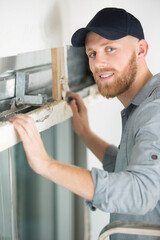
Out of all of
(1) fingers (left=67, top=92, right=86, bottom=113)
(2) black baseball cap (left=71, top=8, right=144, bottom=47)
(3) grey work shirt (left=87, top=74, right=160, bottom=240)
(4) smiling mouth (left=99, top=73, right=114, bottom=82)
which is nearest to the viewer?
(3) grey work shirt (left=87, top=74, right=160, bottom=240)

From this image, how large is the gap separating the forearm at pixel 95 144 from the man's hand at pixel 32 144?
641 mm

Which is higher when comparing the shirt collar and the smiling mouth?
the smiling mouth

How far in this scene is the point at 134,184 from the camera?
865mm

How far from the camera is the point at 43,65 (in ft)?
4.49

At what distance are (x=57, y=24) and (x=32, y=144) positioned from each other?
19.6 inches

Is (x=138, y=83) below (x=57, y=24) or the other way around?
below

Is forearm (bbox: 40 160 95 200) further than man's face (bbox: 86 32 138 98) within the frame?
No

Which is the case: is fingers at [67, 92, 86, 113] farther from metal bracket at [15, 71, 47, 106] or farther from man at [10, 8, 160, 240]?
metal bracket at [15, 71, 47, 106]

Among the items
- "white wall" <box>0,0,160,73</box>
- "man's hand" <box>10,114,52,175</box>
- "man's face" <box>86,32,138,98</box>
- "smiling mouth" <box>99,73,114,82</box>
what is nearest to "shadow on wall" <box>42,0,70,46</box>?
"white wall" <box>0,0,160,73</box>

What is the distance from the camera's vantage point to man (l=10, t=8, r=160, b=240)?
875mm

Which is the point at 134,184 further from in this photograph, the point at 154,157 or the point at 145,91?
the point at 145,91

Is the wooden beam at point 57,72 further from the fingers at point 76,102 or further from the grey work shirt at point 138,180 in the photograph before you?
the grey work shirt at point 138,180

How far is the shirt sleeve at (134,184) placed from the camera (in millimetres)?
868

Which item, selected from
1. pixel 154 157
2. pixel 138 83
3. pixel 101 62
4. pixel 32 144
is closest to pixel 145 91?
pixel 138 83
